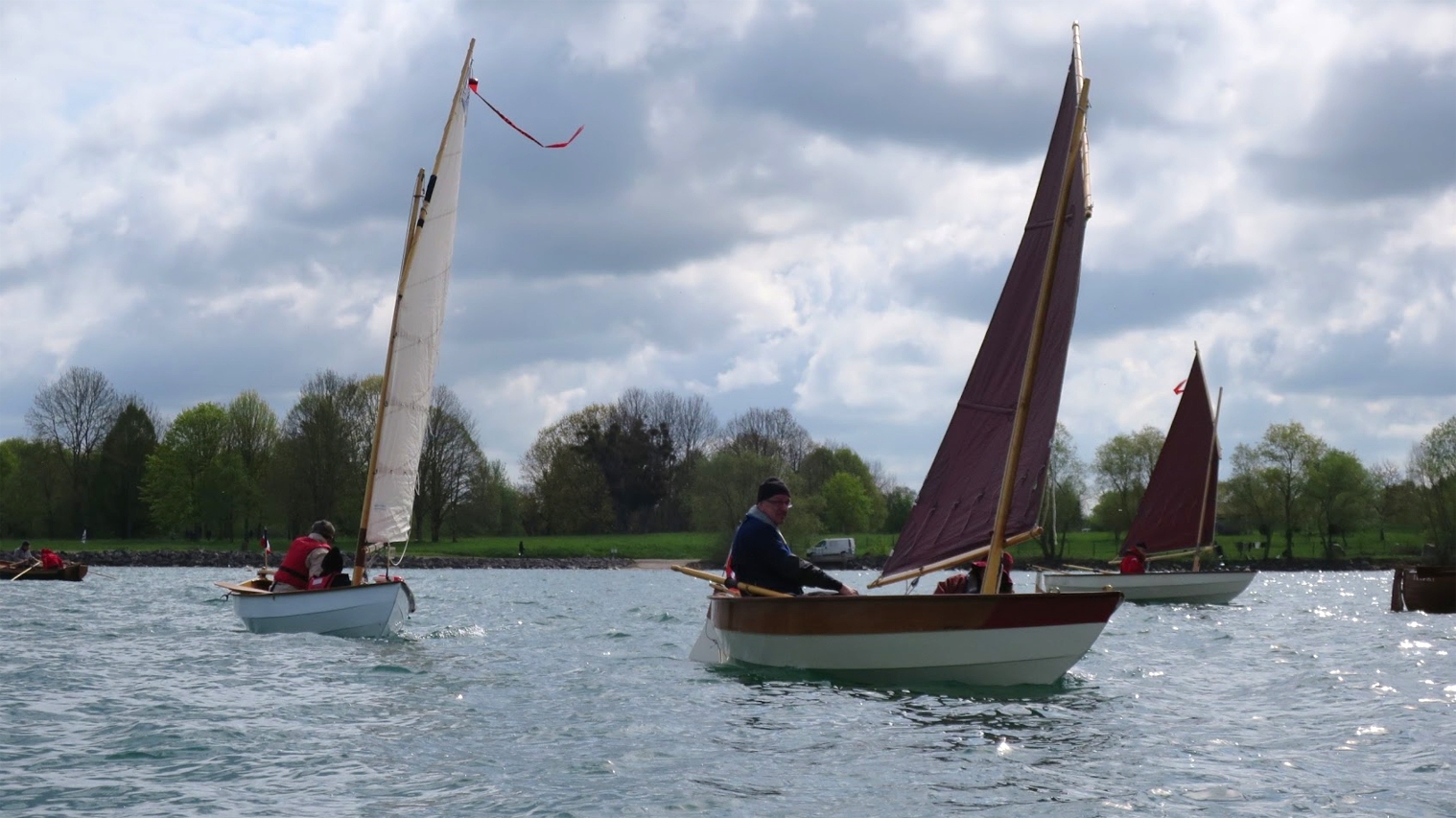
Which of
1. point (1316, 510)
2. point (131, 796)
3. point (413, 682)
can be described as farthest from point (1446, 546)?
point (131, 796)

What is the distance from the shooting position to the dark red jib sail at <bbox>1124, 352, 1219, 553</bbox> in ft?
140

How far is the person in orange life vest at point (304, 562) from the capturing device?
78.9 ft

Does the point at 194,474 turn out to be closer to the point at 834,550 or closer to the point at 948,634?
the point at 834,550

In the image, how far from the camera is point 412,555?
3445 inches

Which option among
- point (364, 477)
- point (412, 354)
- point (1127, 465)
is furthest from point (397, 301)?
point (1127, 465)

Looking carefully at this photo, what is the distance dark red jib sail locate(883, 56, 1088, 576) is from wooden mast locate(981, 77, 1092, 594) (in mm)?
84

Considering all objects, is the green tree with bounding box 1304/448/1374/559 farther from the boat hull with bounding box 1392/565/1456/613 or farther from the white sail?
the white sail

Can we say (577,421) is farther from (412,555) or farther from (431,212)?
(431,212)

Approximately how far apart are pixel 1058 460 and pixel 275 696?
90.1 m

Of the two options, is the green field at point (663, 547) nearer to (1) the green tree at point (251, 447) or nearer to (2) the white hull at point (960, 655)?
(1) the green tree at point (251, 447)

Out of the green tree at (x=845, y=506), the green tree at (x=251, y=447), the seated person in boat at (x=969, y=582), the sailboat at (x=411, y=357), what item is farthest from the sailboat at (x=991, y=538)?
the green tree at (x=845, y=506)

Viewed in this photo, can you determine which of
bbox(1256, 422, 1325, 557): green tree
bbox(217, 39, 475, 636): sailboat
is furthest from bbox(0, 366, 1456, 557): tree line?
bbox(217, 39, 475, 636): sailboat

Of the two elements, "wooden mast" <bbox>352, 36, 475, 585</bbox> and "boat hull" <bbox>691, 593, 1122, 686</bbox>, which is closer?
"boat hull" <bbox>691, 593, 1122, 686</bbox>

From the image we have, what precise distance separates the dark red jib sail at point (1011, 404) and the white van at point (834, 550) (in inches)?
3267
